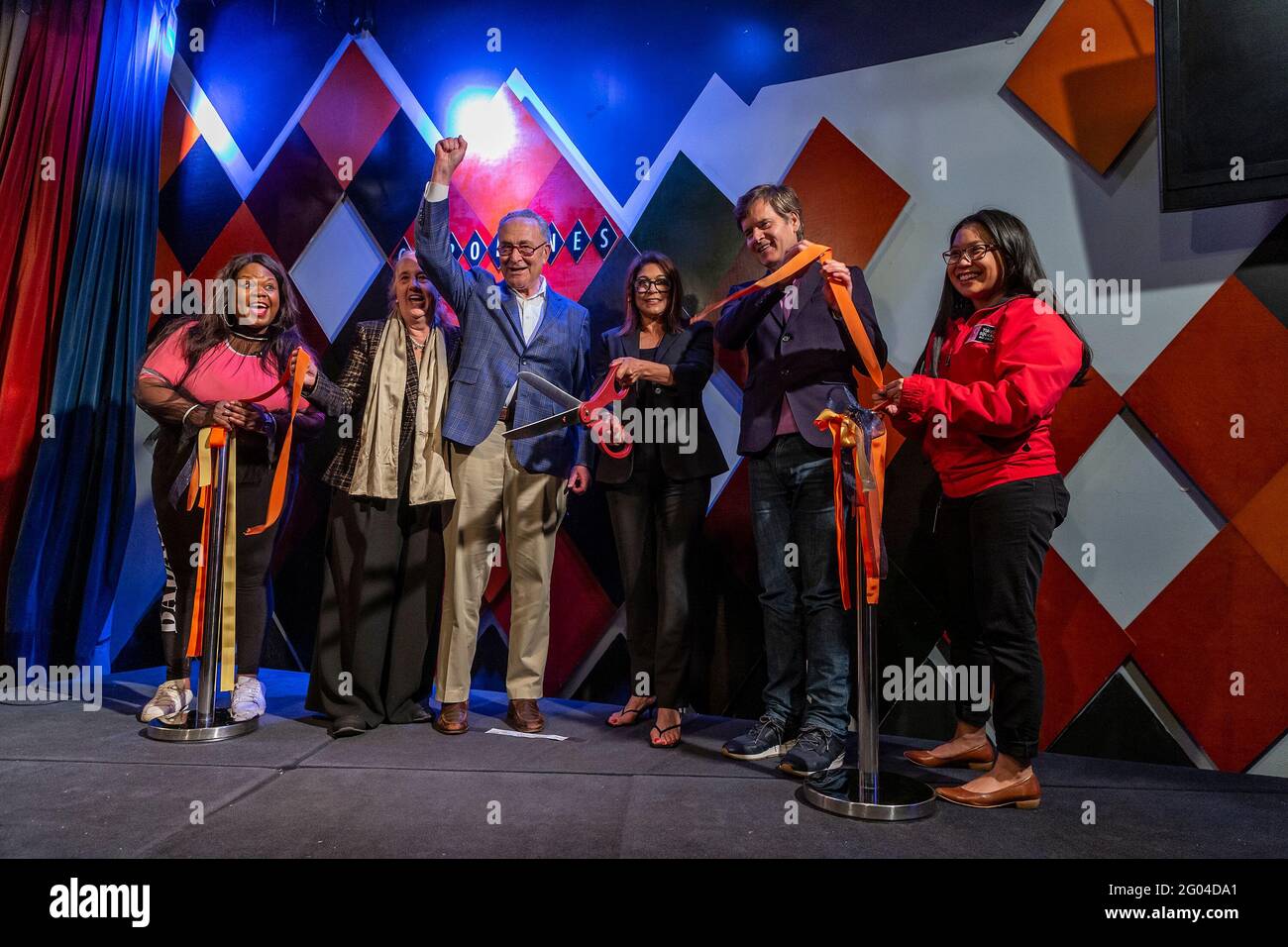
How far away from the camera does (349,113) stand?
3.97m

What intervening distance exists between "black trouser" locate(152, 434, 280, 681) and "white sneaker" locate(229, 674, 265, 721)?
0.05 m

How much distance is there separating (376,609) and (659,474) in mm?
1120

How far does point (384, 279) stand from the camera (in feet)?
12.6

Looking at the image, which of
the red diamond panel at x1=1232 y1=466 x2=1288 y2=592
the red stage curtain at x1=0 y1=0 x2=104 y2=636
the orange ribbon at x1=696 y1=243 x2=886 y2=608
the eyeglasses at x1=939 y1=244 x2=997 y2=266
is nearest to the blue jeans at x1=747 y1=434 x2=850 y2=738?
the orange ribbon at x1=696 y1=243 x2=886 y2=608

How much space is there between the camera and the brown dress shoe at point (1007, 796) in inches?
80.3

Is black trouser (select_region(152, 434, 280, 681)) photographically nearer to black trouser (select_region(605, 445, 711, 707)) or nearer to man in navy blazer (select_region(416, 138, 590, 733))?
man in navy blazer (select_region(416, 138, 590, 733))

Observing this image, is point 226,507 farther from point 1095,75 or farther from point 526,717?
point 1095,75

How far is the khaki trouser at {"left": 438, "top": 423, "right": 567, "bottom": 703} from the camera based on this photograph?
2.81 meters

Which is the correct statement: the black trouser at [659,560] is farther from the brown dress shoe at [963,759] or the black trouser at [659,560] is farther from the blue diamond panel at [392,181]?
the blue diamond panel at [392,181]

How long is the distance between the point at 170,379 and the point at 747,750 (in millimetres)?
2420

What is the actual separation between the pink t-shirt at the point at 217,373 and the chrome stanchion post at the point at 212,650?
287 mm

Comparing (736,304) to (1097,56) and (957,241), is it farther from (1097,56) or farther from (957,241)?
(1097,56)
